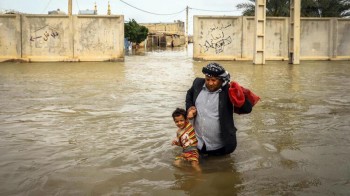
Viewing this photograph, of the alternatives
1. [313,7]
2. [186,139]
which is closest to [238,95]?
[186,139]

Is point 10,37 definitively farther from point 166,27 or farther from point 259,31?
point 166,27

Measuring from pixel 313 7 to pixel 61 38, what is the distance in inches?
725

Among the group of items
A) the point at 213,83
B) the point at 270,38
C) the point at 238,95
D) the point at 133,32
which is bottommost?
the point at 238,95

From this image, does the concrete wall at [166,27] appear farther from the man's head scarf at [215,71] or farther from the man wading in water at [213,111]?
the man's head scarf at [215,71]

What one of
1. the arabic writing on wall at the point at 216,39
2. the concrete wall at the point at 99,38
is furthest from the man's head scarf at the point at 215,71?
the arabic writing on wall at the point at 216,39

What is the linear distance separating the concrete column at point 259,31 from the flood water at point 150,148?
10577 mm

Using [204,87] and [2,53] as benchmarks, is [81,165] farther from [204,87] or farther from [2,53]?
[2,53]

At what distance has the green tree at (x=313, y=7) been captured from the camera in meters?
28.3

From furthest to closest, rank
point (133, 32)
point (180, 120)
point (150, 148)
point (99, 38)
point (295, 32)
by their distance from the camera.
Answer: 1. point (133, 32)
2. point (99, 38)
3. point (295, 32)
4. point (150, 148)
5. point (180, 120)

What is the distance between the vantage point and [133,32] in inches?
1715

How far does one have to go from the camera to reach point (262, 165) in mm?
4129

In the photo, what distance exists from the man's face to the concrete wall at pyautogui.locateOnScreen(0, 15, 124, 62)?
56.9 ft

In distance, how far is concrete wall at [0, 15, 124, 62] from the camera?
67.1 feet

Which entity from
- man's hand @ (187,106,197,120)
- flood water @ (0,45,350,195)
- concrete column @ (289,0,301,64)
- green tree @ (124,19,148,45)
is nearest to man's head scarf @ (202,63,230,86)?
man's hand @ (187,106,197,120)
